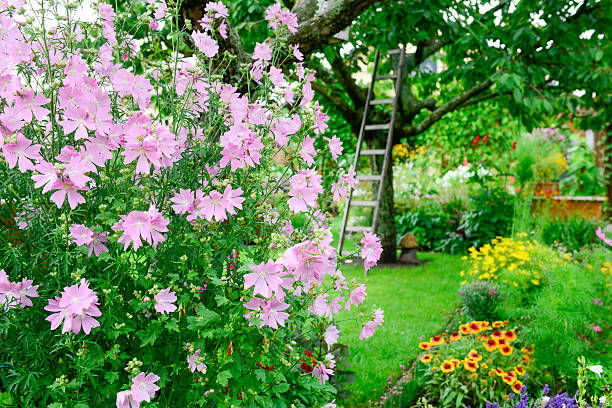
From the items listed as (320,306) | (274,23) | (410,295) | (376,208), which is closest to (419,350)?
(410,295)

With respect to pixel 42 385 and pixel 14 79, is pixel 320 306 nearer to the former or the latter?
pixel 42 385

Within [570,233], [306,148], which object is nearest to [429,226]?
[570,233]

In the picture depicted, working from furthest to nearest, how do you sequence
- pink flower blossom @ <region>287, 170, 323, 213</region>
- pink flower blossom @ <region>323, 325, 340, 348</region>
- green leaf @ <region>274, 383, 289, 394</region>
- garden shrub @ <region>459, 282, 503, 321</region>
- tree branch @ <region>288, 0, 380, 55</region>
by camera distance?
garden shrub @ <region>459, 282, 503, 321</region>
tree branch @ <region>288, 0, 380, 55</region>
pink flower blossom @ <region>323, 325, 340, 348</region>
green leaf @ <region>274, 383, 289, 394</region>
pink flower blossom @ <region>287, 170, 323, 213</region>

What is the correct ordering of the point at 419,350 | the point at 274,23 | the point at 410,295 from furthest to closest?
1. the point at 410,295
2. the point at 419,350
3. the point at 274,23

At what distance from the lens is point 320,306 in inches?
57.1

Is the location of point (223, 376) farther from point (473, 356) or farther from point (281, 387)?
point (473, 356)

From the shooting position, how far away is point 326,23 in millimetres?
2729

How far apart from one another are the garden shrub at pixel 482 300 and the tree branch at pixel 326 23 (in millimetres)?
2206

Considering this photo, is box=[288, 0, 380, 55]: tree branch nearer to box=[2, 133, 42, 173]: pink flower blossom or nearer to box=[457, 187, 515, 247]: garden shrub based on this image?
box=[2, 133, 42, 173]: pink flower blossom

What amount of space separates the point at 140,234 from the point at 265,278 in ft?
1.02

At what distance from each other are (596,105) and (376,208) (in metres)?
2.81

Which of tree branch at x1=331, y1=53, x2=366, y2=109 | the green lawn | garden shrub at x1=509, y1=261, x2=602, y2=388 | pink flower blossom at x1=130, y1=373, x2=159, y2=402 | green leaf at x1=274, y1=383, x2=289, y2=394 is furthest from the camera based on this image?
tree branch at x1=331, y1=53, x2=366, y2=109

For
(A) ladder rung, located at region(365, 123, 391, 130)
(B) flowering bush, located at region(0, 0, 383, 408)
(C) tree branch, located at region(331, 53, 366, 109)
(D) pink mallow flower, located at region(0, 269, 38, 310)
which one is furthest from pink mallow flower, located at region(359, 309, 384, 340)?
(A) ladder rung, located at region(365, 123, 391, 130)

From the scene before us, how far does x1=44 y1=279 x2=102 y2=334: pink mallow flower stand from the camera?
1.09 metres
